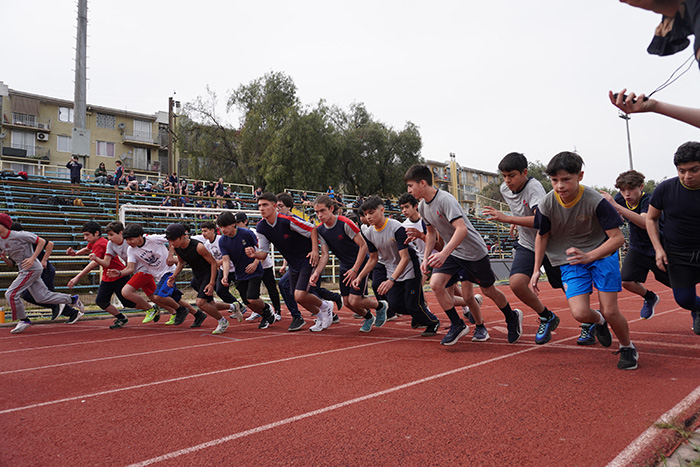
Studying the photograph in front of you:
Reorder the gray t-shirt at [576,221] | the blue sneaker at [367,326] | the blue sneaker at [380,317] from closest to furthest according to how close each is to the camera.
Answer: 1. the gray t-shirt at [576,221]
2. the blue sneaker at [367,326]
3. the blue sneaker at [380,317]

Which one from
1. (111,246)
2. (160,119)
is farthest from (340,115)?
(111,246)

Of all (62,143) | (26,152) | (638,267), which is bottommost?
(638,267)

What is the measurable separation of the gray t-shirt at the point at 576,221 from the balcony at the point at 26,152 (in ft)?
149

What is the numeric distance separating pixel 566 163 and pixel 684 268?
5.06ft

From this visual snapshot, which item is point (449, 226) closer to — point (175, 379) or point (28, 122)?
point (175, 379)

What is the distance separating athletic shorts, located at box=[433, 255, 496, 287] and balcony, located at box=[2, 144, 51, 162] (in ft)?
146

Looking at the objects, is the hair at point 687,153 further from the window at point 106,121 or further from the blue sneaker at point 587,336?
the window at point 106,121

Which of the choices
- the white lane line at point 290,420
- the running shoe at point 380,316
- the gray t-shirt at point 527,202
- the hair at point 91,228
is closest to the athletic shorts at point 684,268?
the gray t-shirt at point 527,202

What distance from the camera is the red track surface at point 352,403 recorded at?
229 centimetres

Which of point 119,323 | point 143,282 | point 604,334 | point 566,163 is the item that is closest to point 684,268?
point 604,334

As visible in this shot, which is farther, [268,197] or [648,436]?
[268,197]

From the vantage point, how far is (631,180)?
16.5 feet

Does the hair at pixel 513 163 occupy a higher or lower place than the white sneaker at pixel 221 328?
higher

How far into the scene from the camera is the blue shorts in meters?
3.57
